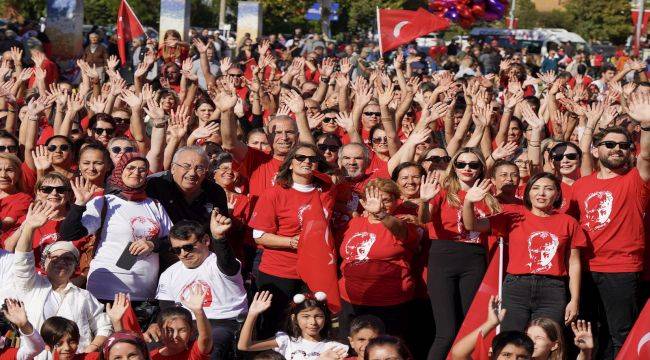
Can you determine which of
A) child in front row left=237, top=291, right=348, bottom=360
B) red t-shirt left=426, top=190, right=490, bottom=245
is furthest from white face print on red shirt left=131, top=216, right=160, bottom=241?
red t-shirt left=426, top=190, right=490, bottom=245

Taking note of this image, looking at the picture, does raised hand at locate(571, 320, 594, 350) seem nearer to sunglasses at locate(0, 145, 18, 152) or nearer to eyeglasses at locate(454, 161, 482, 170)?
eyeglasses at locate(454, 161, 482, 170)

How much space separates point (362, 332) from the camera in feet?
20.5

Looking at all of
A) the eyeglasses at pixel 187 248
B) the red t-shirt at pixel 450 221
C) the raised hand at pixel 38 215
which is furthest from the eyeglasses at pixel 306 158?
the raised hand at pixel 38 215

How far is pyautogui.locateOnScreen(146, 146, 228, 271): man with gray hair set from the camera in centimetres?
718

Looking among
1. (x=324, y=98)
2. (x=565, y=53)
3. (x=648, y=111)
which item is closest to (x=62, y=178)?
(x=648, y=111)

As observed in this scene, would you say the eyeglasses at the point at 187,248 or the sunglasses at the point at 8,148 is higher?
the sunglasses at the point at 8,148

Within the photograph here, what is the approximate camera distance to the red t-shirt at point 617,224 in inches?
269

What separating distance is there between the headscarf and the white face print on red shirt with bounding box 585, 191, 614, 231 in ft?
9.13

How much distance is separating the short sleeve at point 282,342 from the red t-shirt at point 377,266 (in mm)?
633

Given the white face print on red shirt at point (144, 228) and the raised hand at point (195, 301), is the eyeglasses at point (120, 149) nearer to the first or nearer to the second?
the white face print on red shirt at point (144, 228)

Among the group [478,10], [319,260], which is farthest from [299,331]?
[478,10]

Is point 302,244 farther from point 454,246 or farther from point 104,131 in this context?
point 104,131

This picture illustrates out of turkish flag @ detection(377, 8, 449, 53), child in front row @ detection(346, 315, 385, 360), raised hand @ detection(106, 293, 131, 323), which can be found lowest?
child in front row @ detection(346, 315, 385, 360)

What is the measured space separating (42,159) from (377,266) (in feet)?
7.89
